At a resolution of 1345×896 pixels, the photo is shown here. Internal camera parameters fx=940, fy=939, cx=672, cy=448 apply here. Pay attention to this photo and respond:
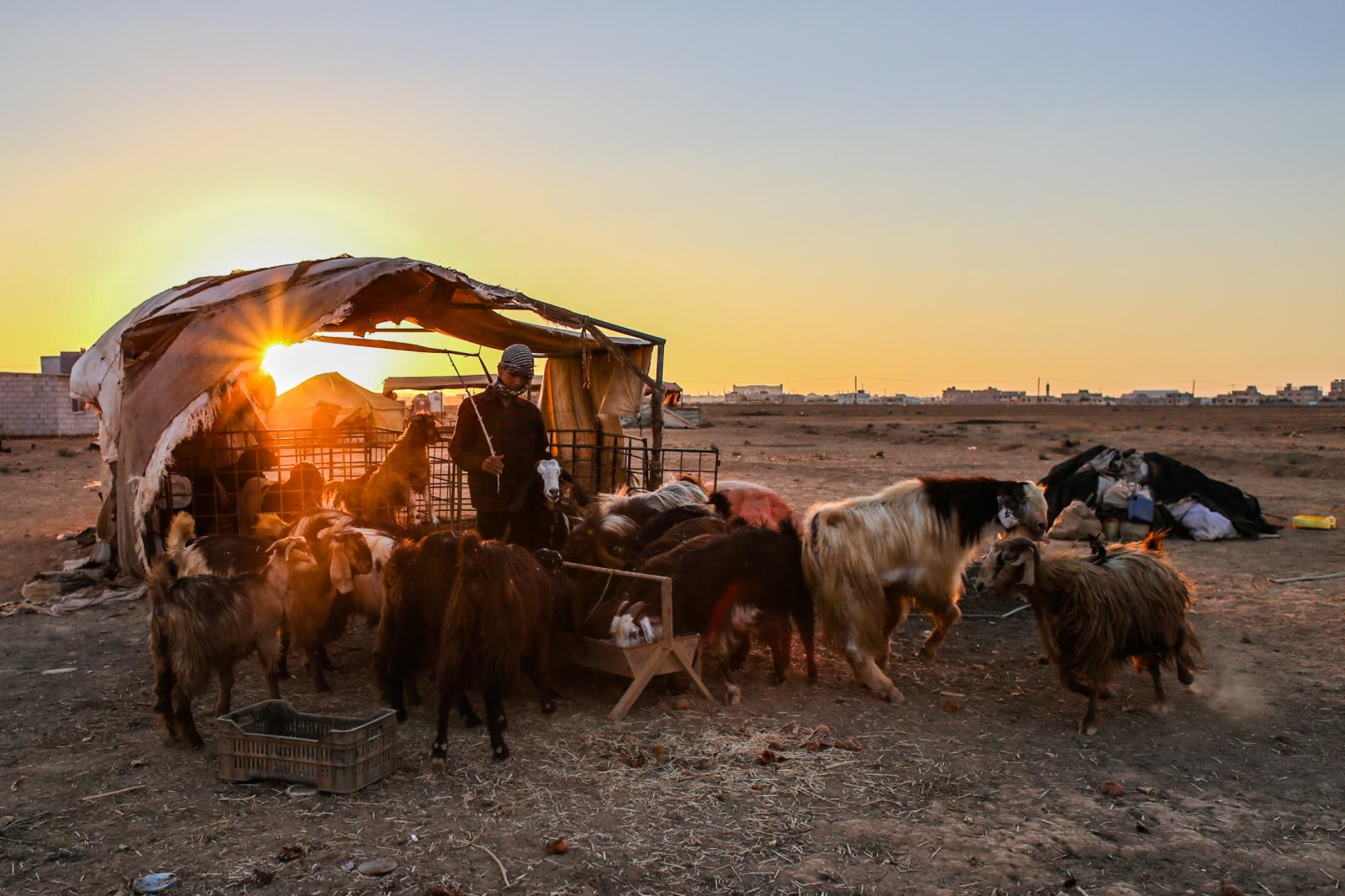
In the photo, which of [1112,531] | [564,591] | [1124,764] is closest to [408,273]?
[564,591]

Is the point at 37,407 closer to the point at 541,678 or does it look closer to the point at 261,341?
the point at 261,341

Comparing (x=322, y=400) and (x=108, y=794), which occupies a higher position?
(x=322, y=400)

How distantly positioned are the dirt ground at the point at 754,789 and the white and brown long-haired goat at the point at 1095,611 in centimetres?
34

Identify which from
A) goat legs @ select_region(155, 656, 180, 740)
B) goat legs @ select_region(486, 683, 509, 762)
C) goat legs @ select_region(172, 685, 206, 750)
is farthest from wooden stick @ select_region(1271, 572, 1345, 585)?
goat legs @ select_region(155, 656, 180, 740)

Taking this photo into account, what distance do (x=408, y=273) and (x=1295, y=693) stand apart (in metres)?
8.95

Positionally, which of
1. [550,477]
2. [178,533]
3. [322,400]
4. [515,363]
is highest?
[515,363]

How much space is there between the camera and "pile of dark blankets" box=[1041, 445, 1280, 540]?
13984 millimetres

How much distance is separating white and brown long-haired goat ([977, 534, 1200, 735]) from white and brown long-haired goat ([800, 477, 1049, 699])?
602 millimetres

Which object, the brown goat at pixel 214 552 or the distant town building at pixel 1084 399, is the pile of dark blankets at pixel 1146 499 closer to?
the brown goat at pixel 214 552

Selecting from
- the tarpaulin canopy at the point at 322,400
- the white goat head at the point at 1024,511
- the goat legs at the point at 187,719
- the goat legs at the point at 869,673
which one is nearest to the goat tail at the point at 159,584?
the goat legs at the point at 187,719

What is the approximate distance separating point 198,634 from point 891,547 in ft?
15.6

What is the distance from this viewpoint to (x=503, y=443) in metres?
7.48

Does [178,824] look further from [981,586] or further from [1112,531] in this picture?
[1112,531]

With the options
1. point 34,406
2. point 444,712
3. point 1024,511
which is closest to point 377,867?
point 444,712
